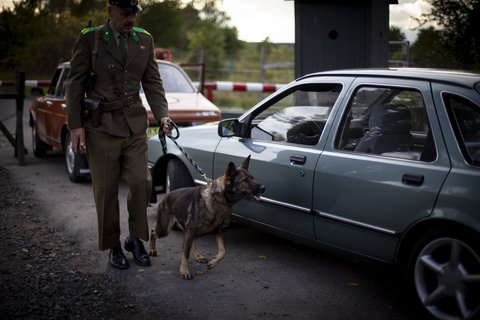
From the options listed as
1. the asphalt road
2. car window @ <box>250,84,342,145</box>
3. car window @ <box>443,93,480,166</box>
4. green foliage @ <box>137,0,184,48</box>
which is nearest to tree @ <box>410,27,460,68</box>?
car window @ <box>250,84,342,145</box>

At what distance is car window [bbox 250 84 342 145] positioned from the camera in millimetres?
4074

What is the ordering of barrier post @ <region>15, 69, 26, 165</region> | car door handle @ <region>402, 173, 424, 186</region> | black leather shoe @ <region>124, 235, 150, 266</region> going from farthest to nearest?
barrier post @ <region>15, 69, 26, 165</region> < black leather shoe @ <region>124, 235, 150, 266</region> < car door handle @ <region>402, 173, 424, 186</region>

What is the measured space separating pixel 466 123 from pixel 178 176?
292cm

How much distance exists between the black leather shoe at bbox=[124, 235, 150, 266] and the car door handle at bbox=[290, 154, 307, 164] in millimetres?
1498

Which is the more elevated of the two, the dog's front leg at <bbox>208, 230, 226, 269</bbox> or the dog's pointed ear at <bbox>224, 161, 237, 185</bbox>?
the dog's pointed ear at <bbox>224, 161, 237, 185</bbox>

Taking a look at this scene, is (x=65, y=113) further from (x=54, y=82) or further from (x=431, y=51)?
(x=431, y=51)

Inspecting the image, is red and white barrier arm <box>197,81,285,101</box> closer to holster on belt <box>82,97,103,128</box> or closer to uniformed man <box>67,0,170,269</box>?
uniformed man <box>67,0,170,269</box>

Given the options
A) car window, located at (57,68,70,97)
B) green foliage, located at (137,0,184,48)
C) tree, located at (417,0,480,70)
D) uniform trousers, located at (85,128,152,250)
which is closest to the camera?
uniform trousers, located at (85,128,152,250)

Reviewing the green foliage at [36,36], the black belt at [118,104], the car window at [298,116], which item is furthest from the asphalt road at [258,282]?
the green foliage at [36,36]

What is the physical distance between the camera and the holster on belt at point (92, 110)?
4.04 m

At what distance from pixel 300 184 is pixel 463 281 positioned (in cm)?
134

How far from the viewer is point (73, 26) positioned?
729 inches

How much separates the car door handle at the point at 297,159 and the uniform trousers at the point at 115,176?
1234 millimetres

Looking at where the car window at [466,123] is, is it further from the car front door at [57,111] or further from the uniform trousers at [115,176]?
the car front door at [57,111]
